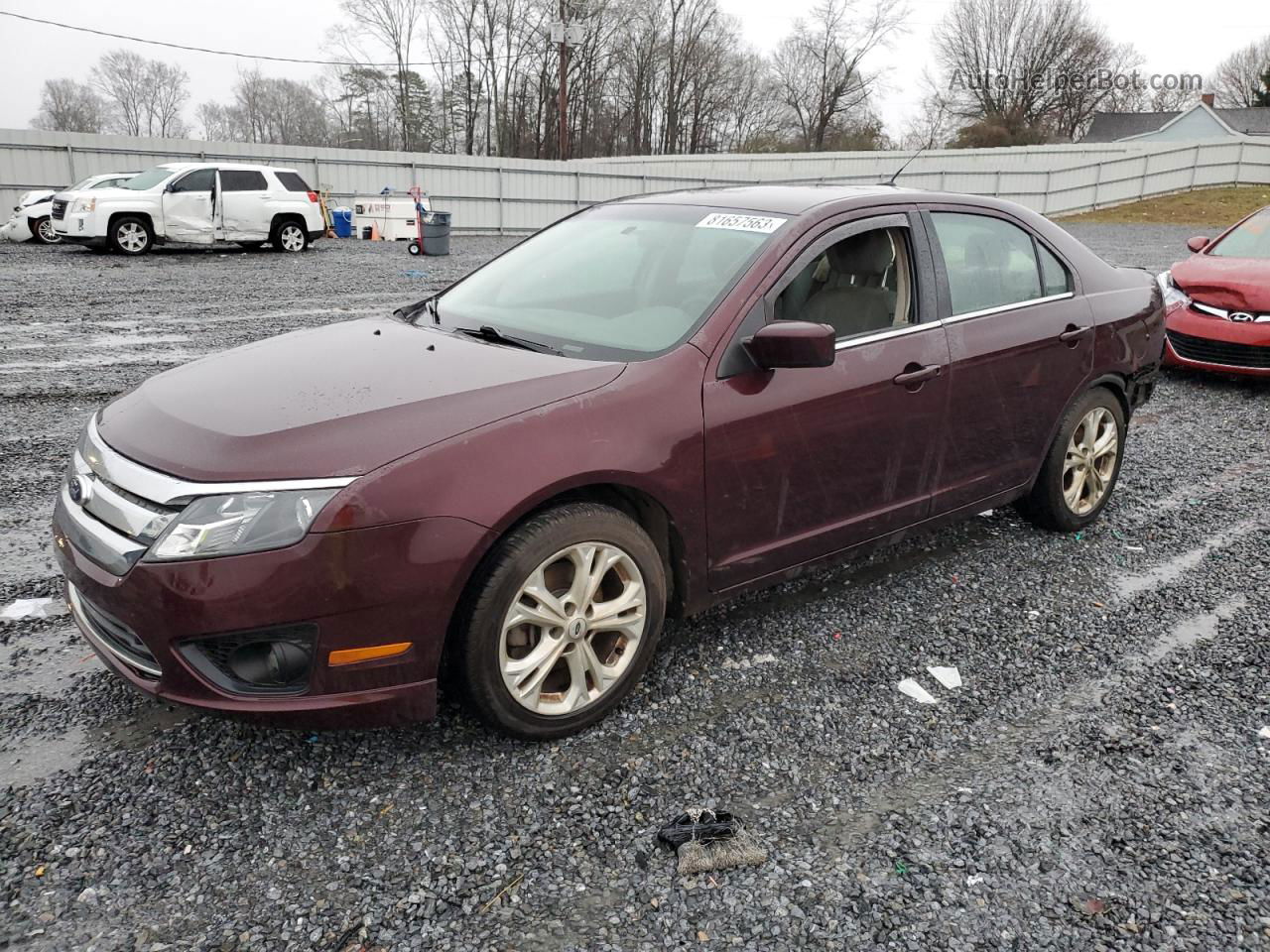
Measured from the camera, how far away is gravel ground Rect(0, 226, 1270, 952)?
229cm

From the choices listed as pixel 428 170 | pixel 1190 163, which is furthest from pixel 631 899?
pixel 1190 163

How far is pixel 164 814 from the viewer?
2.60 meters

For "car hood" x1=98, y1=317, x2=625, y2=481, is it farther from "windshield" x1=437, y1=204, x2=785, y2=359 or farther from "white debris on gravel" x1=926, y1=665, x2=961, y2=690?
"white debris on gravel" x1=926, y1=665, x2=961, y2=690

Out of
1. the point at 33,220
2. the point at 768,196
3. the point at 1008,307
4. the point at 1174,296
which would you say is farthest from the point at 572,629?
Answer: the point at 33,220

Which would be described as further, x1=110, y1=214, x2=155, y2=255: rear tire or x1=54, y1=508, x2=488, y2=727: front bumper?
x1=110, y1=214, x2=155, y2=255: rear tire

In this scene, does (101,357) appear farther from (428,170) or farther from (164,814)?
(428,170)

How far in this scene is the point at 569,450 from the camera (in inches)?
110

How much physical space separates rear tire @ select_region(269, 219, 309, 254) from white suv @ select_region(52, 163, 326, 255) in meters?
0.02

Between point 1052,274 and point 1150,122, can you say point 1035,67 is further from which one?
point 1052,274

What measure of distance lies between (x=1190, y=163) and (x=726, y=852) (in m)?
43.2

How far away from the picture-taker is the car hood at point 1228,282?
8102 millimetres

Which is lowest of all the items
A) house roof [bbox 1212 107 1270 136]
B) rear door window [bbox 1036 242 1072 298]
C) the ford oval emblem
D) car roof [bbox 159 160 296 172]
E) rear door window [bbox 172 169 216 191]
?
the ford oval emblem

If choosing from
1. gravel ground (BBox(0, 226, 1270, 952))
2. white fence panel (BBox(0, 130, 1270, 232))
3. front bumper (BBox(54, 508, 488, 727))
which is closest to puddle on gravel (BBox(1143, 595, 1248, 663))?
gravel ground (BBox(0, 226, 1270, 952))

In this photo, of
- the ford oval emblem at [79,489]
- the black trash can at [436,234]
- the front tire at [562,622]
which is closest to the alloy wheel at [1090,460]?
the front tire at [562,622]
